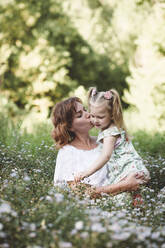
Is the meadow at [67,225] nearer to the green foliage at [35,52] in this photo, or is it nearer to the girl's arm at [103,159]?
the girl's arm at [103,159]

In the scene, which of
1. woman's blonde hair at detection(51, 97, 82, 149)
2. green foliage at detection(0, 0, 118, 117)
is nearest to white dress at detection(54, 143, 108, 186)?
woman's blonde hair at detection(51, 97, 82, 149)

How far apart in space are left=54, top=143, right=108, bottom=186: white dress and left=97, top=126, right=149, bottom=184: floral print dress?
13 cm

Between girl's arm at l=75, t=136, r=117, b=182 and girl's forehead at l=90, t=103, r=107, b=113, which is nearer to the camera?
girl's arm at l=75, t=136, r=117, b=182

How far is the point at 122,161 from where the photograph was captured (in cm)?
351

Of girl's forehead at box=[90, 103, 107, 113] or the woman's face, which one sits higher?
girl's forehead at box=[90, 103, 107, 113]

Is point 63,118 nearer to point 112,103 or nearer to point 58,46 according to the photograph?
point 112,103

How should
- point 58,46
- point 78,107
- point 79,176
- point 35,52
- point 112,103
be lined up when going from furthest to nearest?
point 58,46 < point 35,52 < point 78,107 < point 112,103 < point 79,176

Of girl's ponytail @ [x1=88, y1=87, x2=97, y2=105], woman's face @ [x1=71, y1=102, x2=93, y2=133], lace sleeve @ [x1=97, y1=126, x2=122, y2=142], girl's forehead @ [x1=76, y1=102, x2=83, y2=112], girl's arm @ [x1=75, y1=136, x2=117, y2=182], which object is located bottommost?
girl's arm @ [x1=75, y1=136, x2=117, y2=182]

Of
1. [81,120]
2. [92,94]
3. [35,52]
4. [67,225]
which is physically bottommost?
[67,225]

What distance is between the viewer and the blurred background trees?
16.7 m

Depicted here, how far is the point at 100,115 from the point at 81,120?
0.75 ft

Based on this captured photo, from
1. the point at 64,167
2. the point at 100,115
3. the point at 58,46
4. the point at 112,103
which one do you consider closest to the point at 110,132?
the point at 100,115

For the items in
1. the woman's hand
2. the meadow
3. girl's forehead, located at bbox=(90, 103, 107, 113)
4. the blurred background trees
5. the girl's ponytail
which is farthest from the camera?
the blurred background trees

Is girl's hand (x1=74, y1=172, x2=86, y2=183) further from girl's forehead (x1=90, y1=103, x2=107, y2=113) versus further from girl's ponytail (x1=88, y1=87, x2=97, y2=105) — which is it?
girl's ponytail (x1=88, y1=87, x2=97, y2=105)
